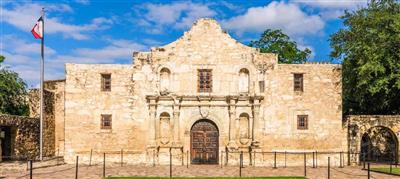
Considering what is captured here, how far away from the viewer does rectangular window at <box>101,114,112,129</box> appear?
82.5 feet

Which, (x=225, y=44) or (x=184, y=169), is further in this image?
(x=225, y=44)

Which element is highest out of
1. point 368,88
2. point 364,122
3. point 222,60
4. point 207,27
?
point 207,27

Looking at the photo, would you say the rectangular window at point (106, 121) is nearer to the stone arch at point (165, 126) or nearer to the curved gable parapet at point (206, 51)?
the stone arch at point (165, 126)

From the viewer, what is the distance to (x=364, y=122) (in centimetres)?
2558

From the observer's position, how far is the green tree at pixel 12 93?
110 feet

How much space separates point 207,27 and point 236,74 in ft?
10.5

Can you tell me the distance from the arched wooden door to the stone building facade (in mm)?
58

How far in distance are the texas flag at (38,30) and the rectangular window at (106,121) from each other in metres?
5.63

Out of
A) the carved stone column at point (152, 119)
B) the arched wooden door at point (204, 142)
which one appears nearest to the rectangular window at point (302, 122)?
the arched wooden door at point (204, 142)

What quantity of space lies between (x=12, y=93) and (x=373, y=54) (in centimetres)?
2692

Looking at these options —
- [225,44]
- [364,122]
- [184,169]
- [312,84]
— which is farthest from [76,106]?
[364,122]

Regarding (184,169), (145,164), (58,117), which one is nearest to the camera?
(184,169)

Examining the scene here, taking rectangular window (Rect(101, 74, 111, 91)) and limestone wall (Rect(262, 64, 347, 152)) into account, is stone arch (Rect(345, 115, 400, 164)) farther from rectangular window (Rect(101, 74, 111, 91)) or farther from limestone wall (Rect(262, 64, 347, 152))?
rectangular window (Rect(101, 74, 111, 91))

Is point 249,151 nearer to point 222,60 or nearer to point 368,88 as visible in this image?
point 222,60
